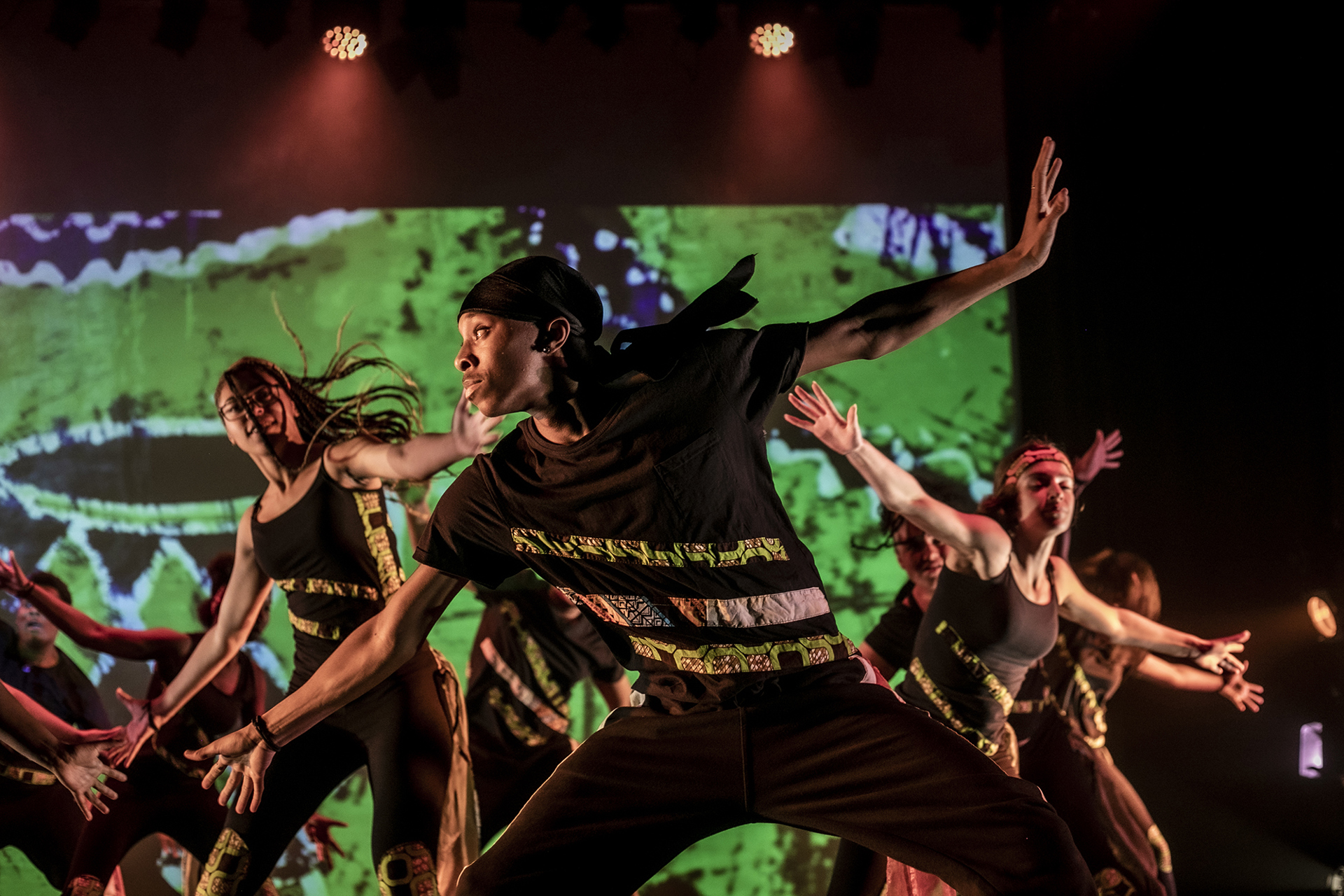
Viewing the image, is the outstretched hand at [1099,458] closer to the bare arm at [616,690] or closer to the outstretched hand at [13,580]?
the bare arm at [616,690]

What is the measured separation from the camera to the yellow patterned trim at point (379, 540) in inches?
134

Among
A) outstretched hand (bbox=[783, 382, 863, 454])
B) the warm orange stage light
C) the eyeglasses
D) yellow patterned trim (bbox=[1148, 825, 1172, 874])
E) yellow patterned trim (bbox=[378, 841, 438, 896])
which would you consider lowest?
yellow patterned trim (bbox=[1148, 825, 1172, 874])

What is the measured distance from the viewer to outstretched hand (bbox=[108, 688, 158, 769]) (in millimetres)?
3592

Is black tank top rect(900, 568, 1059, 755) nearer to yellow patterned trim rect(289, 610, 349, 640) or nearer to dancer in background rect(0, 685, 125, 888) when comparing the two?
yellow patterned trim rect(289, 610, 349, 640)

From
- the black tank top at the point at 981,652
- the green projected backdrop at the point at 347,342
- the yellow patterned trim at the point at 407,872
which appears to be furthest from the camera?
the green projected backdrop at the point at 347,342

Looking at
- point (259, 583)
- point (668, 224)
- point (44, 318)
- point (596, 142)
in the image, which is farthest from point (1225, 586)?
point (44, 318)

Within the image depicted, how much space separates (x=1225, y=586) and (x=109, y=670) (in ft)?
17.1

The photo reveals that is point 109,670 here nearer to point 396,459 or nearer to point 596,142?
point 396,459

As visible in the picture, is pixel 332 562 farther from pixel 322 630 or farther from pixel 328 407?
pixel 328 407

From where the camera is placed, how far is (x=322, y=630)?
11.2ft

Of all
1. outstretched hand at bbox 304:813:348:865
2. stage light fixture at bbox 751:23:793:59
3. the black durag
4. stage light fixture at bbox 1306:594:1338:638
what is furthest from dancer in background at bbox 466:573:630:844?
stage light fixture at bbox 751:23:793:59

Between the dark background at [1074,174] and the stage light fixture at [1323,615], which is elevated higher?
the dark background at [1074,174]

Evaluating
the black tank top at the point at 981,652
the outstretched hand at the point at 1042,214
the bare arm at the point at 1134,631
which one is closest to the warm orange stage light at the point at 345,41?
the black tank top at the point at 981,652

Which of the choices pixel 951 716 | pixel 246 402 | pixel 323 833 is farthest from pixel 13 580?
pixel 951 716
